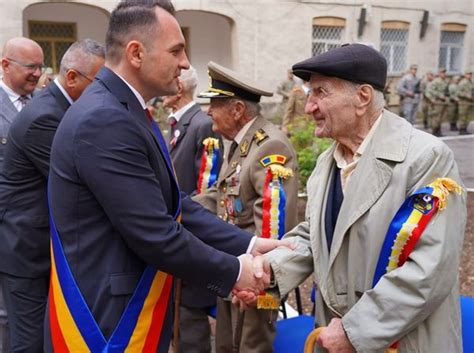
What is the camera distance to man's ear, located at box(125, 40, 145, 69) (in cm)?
216

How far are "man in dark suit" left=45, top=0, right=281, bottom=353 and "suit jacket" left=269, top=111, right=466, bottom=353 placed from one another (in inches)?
19.9

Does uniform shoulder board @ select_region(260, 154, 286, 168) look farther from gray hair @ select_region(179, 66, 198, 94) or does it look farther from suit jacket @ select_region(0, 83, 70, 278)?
gray hair @ select_region(179, 66, 198, 94)

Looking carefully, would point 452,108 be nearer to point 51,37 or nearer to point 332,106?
point 51,37

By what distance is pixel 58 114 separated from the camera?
294 centimetres

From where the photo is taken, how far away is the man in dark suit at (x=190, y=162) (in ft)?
12.8

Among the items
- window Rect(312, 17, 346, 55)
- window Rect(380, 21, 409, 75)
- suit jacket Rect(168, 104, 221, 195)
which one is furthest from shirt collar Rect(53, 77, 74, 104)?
window Rect(380, 21, 409, 75)

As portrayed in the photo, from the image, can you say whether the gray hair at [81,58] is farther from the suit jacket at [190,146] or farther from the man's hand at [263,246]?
the man's hand at [263,246]

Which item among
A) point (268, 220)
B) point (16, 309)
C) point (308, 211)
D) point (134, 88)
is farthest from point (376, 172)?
point (16, 309)

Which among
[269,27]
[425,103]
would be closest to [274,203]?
[269,27]

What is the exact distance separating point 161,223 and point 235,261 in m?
0.40

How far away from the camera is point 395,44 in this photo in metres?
21.7

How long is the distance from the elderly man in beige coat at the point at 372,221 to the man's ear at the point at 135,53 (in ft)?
1.96

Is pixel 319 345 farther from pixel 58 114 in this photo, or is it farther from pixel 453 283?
pixel 58 114

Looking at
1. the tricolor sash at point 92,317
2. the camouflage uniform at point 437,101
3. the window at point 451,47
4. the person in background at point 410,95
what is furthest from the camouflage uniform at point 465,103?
the tricolor sash at point 92,317
